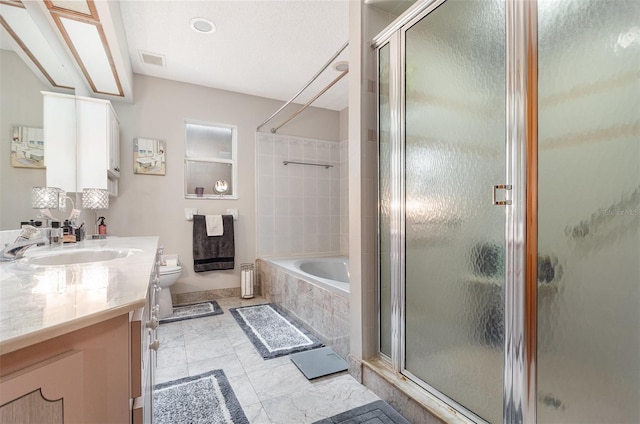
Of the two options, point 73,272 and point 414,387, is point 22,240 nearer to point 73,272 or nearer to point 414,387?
point 73,272

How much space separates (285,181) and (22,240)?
8.91 feet

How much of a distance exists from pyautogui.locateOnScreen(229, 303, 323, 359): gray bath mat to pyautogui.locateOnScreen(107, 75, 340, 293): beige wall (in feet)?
2.37

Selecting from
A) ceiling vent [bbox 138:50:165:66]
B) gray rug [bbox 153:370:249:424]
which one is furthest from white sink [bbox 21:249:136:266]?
ceiling vent [bbox 138:50:165:66]

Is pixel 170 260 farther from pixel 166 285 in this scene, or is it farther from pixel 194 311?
pixel 194 311

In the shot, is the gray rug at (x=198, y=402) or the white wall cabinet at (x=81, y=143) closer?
the gray rug at (x=198, y=402)

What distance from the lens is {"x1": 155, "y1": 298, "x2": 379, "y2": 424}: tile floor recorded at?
1.52 metres

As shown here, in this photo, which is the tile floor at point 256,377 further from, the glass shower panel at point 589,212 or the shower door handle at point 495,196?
the shower door handle at point 495,196

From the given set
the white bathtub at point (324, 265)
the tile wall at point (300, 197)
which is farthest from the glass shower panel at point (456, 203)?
the tile wall at point (300, 197)

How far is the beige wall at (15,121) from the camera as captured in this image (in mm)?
1273

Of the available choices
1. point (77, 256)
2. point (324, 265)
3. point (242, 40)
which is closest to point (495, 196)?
point (77, 256)

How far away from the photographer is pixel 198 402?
1584 mm

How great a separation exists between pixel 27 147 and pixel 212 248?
A: 6.85 feet

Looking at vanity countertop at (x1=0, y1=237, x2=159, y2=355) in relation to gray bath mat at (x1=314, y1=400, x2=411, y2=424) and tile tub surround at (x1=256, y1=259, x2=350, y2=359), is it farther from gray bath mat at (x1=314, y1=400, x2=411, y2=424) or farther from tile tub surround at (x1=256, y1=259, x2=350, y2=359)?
tile tub surround at (x1=256, y1=259, x2=350, y2=359)

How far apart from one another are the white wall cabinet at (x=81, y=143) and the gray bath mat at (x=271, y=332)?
66.2 inches
